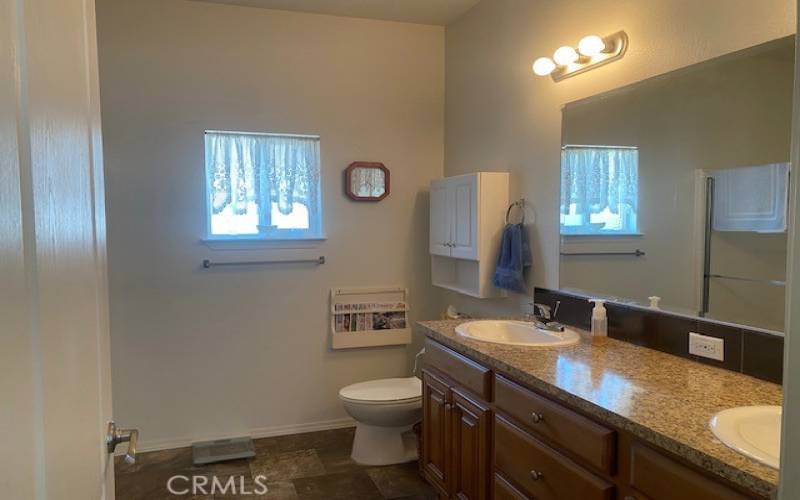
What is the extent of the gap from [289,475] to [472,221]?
1715 millimetres

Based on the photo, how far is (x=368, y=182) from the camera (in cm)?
373

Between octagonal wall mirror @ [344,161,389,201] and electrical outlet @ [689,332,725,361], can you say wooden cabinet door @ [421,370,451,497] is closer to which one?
electrical outlet @ [689,332,725,361]

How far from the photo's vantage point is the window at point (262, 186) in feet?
11.4

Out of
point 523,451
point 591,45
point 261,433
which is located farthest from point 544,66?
point 261,433

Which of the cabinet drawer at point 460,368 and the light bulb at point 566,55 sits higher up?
the light bulb at point 566,55

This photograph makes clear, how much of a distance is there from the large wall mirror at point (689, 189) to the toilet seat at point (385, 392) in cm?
110

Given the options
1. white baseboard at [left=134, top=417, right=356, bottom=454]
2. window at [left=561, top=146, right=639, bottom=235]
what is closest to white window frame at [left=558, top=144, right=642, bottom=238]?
window at [left=561, top=146, right=639, bottom=235]

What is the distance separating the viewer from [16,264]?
1.67 ft

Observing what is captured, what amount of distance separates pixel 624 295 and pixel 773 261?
25.5 inches

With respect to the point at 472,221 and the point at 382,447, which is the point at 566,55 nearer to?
the point at 472,221

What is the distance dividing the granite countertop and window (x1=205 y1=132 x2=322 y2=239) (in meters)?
1.73

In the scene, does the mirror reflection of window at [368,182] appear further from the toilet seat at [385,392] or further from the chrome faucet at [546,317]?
the chrome faucet at [546,317]

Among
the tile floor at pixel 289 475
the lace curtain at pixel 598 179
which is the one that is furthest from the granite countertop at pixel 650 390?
the tile floor at pixel 289 475

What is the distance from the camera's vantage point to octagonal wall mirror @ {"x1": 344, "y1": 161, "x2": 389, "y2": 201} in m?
3.66
